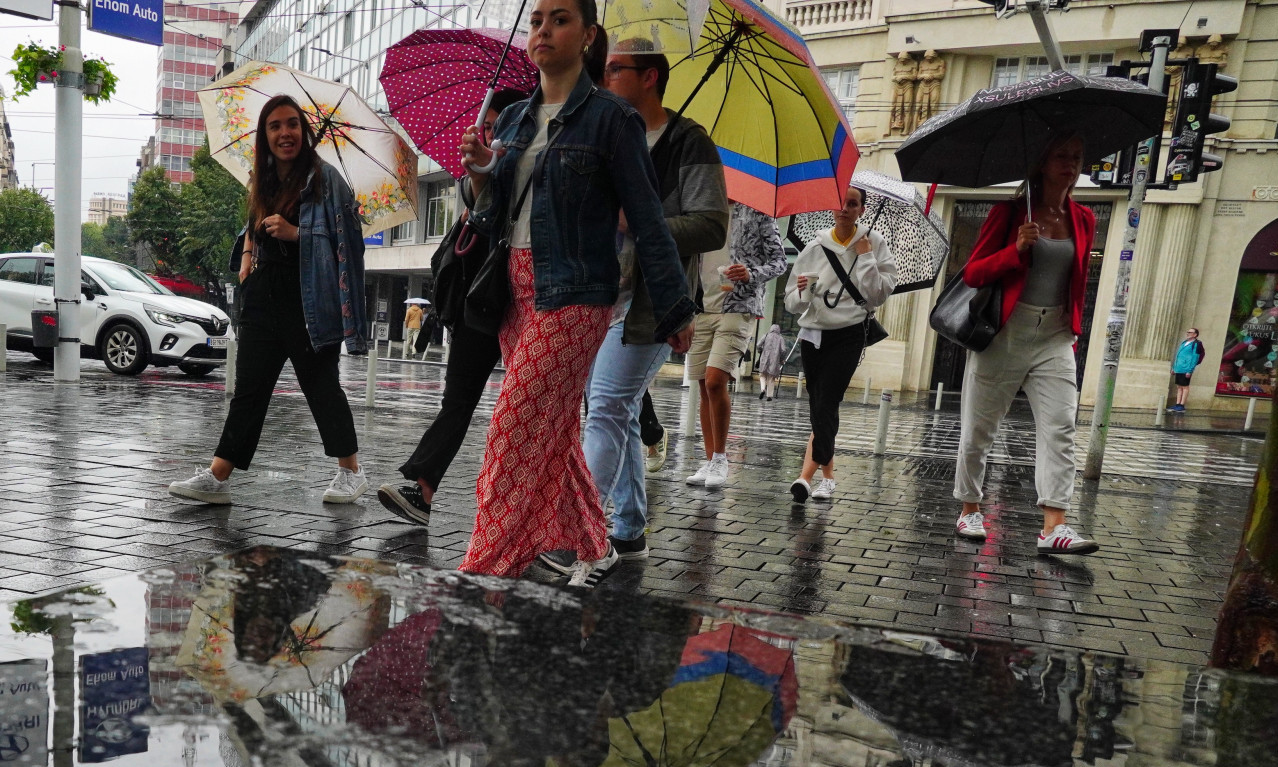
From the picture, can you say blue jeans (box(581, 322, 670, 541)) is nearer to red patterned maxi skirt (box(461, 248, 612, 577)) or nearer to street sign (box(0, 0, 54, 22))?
red patterned maxi skirt (box(461, 248, 612, 577))

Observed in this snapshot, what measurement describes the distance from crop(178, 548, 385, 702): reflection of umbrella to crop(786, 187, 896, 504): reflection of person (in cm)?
463

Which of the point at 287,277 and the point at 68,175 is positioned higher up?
the point at 68,175

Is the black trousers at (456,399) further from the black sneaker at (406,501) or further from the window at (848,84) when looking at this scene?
the window at (848,84)

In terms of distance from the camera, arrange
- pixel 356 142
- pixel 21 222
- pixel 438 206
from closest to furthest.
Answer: pixel 356 142, pixel 438 206, pixel 21 222

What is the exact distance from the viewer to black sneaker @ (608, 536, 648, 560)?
4.35m

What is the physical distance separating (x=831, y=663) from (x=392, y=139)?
4.99 m

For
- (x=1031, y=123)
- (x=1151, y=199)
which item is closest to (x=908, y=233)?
(x=1031, y=123)

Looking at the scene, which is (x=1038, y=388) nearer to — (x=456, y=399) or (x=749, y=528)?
(x=749, y=528)

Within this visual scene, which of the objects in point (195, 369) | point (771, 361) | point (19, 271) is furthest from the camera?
point (771, 361)

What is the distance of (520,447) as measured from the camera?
3125 millimetres

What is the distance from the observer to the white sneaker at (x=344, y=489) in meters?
5.20

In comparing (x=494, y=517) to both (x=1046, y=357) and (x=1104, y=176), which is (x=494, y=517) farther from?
(x=1104, y=176)

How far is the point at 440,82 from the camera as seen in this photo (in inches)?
197

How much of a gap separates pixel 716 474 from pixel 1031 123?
9.78ft
